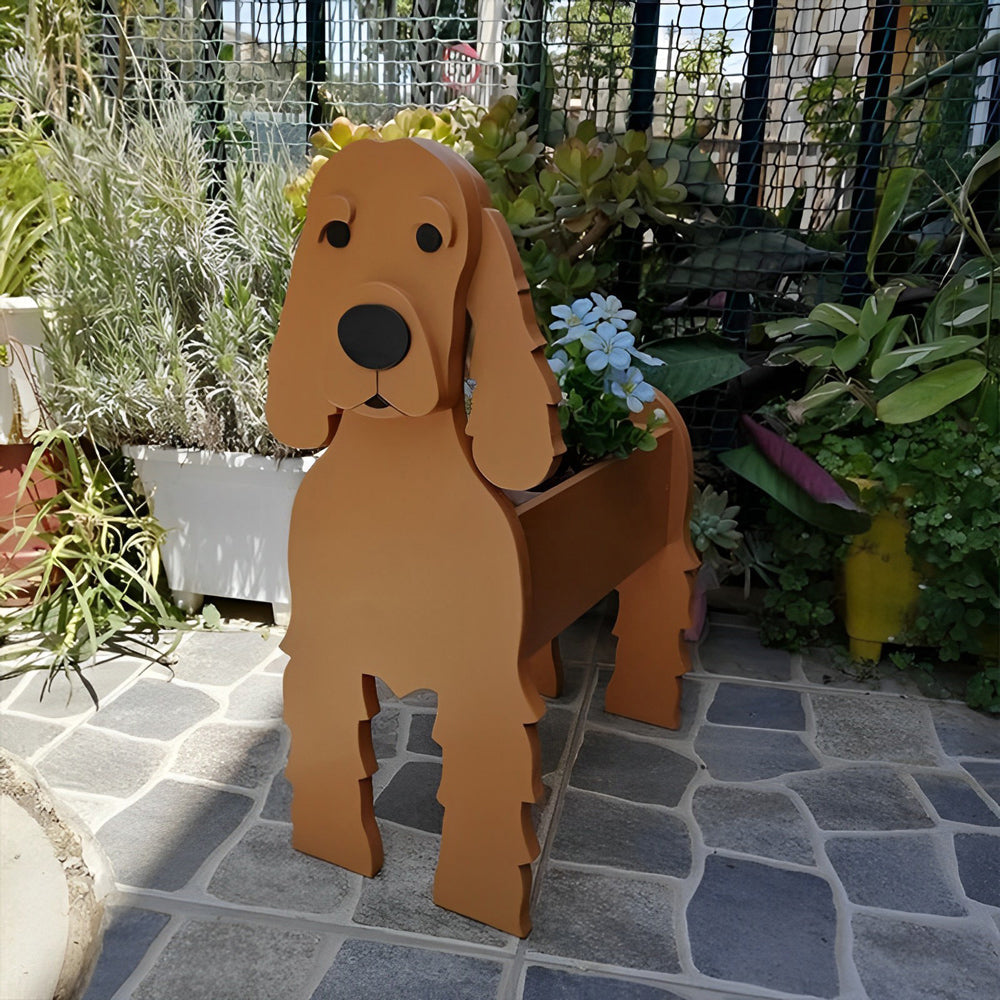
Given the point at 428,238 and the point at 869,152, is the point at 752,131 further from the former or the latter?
the point at 428,238

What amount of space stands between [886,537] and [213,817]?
1.83m

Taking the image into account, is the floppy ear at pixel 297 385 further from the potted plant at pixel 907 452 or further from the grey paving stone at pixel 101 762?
the potted plant at pixel 907 452

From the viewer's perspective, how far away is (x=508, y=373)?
4.74 ft

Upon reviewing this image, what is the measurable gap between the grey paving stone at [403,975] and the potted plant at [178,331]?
1.35 meters

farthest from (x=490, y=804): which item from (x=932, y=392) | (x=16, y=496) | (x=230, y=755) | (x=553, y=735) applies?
(x=16, y=496)

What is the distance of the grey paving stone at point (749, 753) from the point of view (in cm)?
216

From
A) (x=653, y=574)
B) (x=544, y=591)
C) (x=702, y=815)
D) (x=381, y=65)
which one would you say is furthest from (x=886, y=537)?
(x=381, y=65)

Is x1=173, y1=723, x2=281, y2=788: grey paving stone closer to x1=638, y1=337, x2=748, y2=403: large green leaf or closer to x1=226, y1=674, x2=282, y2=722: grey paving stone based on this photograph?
x1=226, y1=674, x2=282, y2=722: grey paving stone

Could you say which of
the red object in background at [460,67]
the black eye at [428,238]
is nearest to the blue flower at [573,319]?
→ the black eye at [428,238]

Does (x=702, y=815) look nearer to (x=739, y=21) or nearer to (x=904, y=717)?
(x=904, y=717)

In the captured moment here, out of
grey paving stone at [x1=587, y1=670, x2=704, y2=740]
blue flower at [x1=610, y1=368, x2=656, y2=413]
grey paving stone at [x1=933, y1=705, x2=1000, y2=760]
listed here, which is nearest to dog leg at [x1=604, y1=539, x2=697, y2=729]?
grey paving stone at [x1=587, y1=670, x2=704, y2=740]

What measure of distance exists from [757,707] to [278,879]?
128cm

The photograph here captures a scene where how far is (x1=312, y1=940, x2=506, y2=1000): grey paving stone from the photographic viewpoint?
1498 mm

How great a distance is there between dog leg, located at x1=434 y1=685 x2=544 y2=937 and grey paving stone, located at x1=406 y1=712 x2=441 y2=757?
0.50 m
